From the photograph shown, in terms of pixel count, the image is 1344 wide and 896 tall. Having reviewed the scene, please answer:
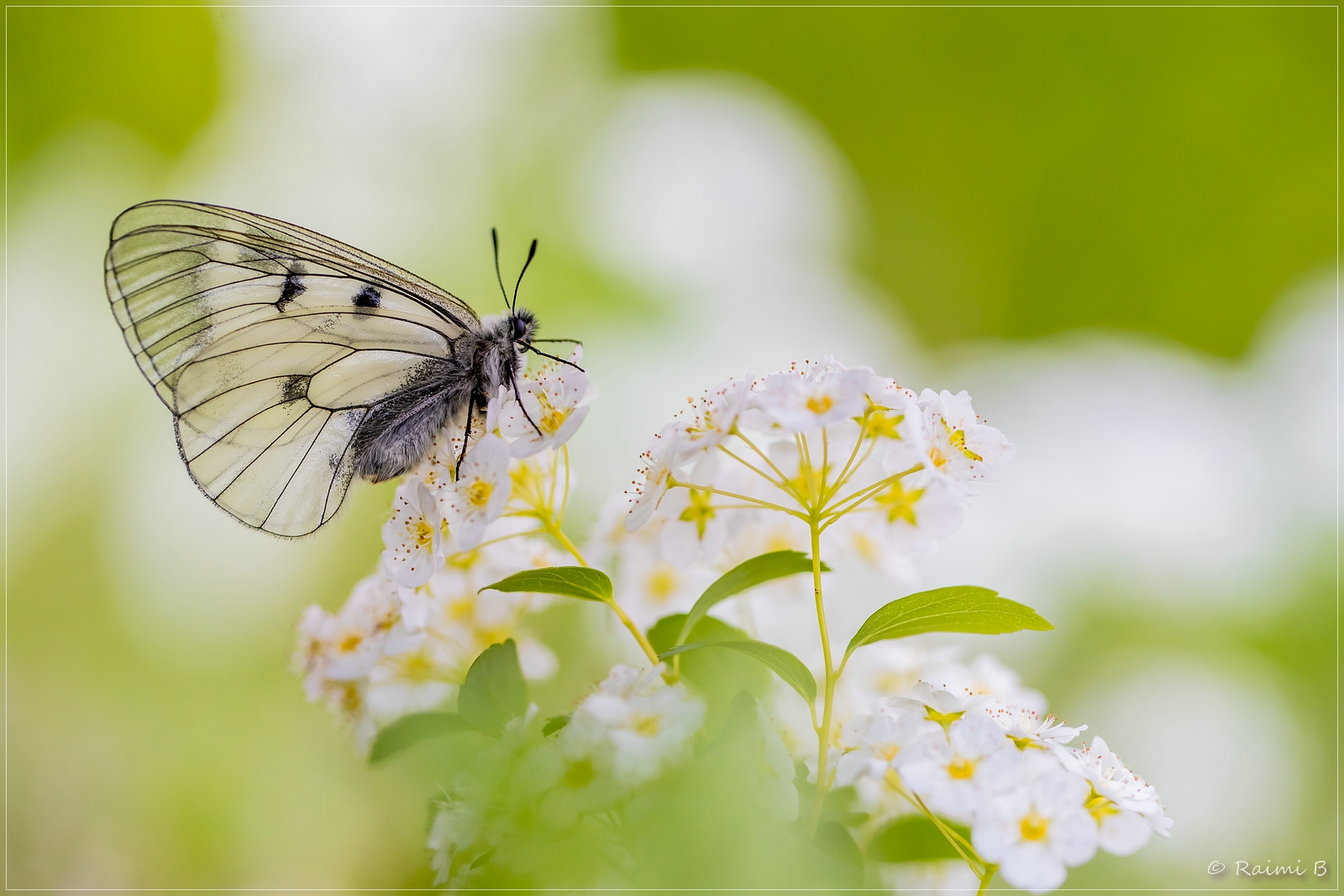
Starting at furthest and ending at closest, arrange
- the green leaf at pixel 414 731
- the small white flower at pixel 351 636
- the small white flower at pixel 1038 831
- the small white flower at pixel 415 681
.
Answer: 1. the small white flower at pixel 415 681
2. the small white flower at pixel 351 636
3. the green leaf at pixel 414 731
4. the small white flower at pixel 1038 831

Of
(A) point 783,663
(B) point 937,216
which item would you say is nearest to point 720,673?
(A) point 783,663

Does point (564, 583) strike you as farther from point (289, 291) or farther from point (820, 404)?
point (289, 291)

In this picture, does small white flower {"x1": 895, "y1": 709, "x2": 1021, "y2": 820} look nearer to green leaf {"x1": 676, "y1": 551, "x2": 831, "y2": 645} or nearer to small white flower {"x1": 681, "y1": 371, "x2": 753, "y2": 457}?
green leaf {"x1": 676, "y1": 551, "x2": 831, "y2": 645}

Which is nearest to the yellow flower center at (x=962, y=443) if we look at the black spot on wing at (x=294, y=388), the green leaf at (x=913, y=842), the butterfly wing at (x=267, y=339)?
the green leaf at (x=913, y=842)

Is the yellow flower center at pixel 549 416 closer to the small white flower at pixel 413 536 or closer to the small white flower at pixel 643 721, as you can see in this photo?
the small white flower at pixel 413 536

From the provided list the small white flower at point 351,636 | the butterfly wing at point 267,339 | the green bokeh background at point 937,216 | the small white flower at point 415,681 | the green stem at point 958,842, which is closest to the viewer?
the green stem at point 958,842

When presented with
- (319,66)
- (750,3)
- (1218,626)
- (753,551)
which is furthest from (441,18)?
(1218,626)

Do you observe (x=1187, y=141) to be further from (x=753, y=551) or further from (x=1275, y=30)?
(x=753, y=551)

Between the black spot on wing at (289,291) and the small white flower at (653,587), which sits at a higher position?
the black spot on wing at (289,291)

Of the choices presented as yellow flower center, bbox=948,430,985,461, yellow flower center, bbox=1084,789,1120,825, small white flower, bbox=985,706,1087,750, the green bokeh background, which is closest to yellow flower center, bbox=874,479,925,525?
yellow flower center, bbox=948,430,985,461
